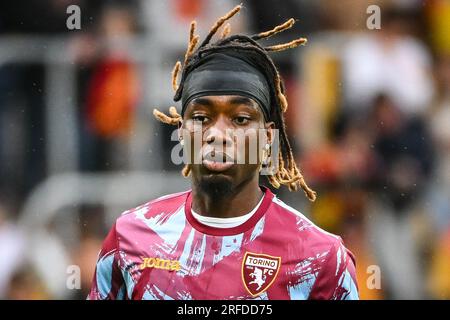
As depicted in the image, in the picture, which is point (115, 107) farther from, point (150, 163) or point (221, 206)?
point (221, 206)

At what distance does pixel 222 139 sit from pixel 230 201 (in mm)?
338

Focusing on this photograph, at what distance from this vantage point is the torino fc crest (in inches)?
197

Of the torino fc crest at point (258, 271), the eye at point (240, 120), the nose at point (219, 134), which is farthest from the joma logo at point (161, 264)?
the eye at point (240, 120)

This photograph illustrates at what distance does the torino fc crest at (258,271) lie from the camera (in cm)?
500

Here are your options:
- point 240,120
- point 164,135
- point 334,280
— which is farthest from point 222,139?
point 164,135

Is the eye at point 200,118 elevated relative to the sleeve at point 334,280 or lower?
elevated

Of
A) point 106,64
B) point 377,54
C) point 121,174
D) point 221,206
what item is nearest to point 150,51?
point 106,64

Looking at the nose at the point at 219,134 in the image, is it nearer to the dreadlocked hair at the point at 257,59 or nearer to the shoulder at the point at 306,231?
the dreadlocked hair at the point at 257,59

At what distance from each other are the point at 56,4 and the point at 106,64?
46.2 inches

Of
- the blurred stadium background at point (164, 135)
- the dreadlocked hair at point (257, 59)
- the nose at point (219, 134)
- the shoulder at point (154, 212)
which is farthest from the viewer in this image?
the blurred stadium background at point (164, 135)

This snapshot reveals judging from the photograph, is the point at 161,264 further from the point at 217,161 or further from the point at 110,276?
the point at 217,161

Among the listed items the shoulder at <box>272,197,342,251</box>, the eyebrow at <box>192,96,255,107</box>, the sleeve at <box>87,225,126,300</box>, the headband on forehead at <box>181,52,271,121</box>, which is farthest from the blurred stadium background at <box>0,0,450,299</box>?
the eyebrow at <box>192,96,255,107</box>

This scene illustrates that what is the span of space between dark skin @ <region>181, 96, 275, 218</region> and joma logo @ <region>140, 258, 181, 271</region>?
276 mm

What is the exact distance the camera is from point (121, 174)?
29.6ft
